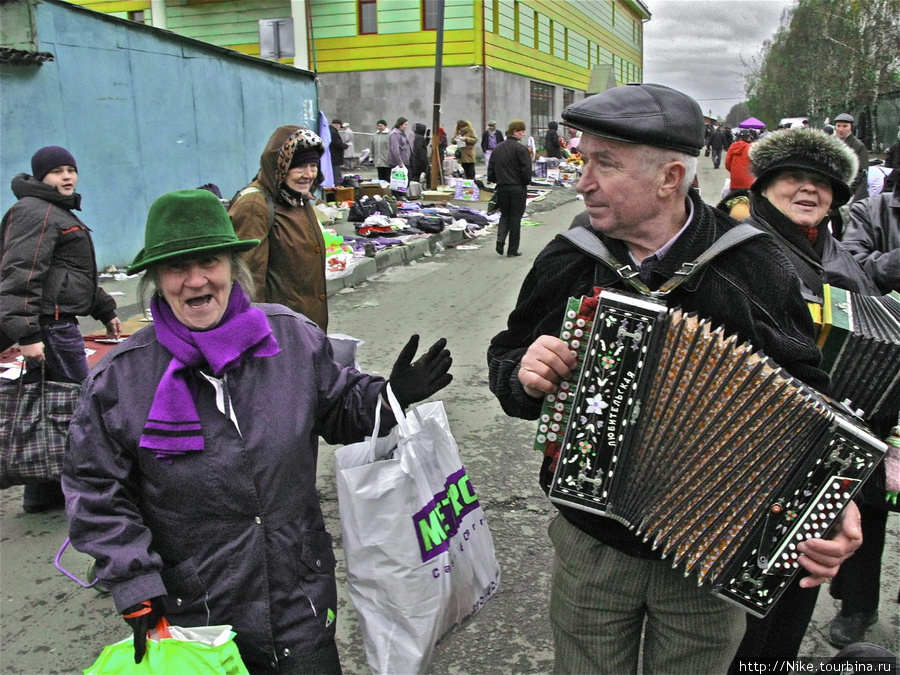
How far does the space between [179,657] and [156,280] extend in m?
1.02

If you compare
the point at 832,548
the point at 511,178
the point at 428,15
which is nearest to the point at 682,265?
the point at 832,548

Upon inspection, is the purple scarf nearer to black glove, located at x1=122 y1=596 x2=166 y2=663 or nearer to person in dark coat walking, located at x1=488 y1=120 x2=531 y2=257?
black glove, located at x1=122 y1=596 x2=166 y2=663

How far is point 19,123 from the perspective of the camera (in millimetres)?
8367

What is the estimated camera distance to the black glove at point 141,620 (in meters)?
1.85

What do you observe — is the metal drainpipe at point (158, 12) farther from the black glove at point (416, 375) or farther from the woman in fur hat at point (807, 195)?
the black glove at point (416, 375)

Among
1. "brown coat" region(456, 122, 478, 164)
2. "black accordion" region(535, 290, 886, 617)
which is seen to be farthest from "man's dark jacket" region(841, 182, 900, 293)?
"brown coat" region(456, 122, 478, 164)

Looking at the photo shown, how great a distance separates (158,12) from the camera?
26297 mm

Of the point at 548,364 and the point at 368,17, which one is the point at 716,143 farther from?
the point at 548,364

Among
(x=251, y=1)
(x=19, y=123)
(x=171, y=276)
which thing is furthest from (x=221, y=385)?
(x=251, y=1)

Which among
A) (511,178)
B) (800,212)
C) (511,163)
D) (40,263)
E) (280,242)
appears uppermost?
(511,163)

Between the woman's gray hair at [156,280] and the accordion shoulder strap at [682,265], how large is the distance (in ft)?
3.41

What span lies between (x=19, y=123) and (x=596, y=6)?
125ft

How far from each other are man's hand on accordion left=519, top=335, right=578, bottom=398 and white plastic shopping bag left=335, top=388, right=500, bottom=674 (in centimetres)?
46

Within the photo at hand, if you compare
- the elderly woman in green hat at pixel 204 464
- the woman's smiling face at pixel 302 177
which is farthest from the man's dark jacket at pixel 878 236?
the woman's smiling face at pixel 302 177
